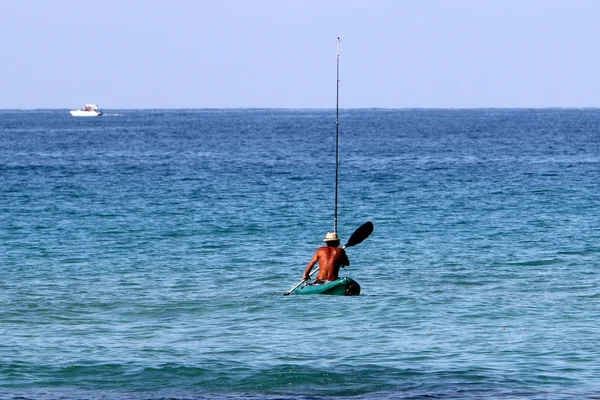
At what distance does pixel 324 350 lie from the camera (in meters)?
19.0

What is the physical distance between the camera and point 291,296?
2422 cm

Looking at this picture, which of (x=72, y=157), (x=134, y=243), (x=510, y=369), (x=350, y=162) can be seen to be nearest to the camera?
(x=510, y=369)

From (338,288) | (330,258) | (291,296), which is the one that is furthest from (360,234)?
(338,288)

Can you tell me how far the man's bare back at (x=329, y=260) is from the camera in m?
22.8

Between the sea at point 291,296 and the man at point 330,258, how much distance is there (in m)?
0.77

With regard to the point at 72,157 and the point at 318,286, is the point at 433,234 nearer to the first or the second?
the point at 318,286

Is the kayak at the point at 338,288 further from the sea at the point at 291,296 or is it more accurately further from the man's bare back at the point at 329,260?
the sea at the point at 291,296

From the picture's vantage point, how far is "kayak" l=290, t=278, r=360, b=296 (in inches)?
893

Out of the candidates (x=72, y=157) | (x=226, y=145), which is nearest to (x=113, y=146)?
(x=226, y=145)

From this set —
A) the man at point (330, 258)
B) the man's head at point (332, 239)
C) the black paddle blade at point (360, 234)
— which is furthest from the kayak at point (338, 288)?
the black paddle blade at point (360, 234)

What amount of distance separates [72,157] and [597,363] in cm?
7262

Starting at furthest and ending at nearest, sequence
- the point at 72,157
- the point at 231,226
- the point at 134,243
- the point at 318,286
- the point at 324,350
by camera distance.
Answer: the point at 72,157 < the point at 231,226 < the point at 134,243 < the point at 318,286 < the point at 324,350

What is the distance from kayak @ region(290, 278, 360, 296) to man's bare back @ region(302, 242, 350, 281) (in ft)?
0.83

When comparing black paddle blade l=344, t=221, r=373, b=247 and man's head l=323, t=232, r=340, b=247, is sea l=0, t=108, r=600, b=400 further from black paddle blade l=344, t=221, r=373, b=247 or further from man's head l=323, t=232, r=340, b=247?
man's head l=323, t=232, r=340, b=247
